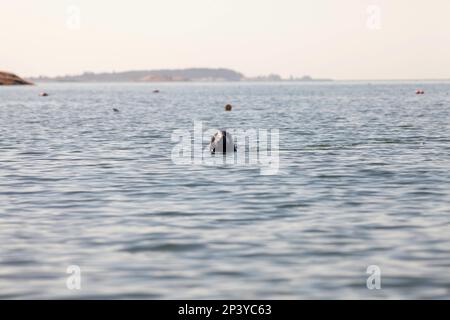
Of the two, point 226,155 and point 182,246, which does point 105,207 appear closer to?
point 182,246

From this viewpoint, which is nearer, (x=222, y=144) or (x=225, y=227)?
(x=225, y=227)

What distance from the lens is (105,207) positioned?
21.3 m

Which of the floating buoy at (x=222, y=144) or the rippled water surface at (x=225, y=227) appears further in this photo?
the floating buoy at (x=222, y=144)

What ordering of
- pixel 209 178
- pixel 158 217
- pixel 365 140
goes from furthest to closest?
pixel 365 140 → pixel 209 178 → pixel 158 217

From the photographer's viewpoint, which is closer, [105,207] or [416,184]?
[105,207]

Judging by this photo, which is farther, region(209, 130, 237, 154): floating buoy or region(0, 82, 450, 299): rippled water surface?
region(209, 130, 237, 154): floating buoy

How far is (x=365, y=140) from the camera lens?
148 ft

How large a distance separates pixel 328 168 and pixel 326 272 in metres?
16.8

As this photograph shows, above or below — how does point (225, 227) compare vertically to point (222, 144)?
above

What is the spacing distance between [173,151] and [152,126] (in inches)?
942

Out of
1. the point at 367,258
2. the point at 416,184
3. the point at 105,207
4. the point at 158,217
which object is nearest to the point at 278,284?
the point at 367,258

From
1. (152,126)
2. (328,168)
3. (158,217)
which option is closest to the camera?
(158,217)
